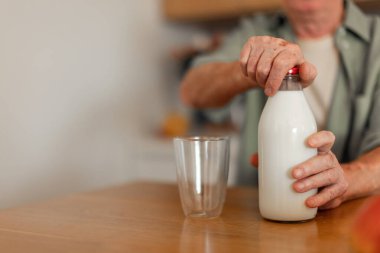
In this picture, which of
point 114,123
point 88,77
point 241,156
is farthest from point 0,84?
point 241,156

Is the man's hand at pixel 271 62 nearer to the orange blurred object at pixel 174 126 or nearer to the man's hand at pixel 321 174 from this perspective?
the man's hand at pixel 321 174

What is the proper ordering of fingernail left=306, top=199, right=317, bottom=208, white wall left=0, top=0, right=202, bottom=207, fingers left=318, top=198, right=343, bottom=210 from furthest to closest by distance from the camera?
1. white wall left=0, top=0, right=202, bottom=207
2. fingers left=318, top=198, right=343, bottom=210
3. fingernail left=306, top=199, right=317, bottom=208

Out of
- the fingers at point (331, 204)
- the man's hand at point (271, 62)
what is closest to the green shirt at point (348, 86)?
the fingers at point (331, 204)

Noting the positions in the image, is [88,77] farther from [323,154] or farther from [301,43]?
[323,154]

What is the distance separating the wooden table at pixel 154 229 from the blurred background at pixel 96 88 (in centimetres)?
83

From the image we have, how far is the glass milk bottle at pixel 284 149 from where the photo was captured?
772 millimetres

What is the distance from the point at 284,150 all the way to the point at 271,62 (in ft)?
0.47

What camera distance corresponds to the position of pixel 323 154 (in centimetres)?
81

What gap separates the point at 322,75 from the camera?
1.42 metres

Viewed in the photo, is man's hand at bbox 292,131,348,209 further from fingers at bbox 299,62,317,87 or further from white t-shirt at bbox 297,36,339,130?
white t-shirt at bbox 297,36,339,130

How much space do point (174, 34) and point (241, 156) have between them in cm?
126

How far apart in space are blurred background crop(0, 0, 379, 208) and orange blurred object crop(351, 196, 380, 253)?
1378 mm

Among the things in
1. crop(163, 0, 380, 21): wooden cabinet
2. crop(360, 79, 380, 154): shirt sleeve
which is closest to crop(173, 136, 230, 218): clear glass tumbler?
crop(360, 79, 380, 154): shirt sleeve

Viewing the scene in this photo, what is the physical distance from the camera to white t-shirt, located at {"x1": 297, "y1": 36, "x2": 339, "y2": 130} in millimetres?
1397
